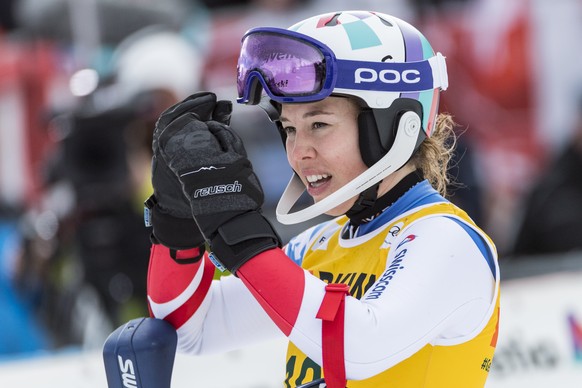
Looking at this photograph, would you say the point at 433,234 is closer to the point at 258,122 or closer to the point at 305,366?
the point at 305,366

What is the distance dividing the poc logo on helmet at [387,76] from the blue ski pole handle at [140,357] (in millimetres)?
900

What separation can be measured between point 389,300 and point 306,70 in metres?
0.64

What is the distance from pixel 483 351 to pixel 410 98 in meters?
0.69

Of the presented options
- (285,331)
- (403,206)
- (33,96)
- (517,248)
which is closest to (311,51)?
(403,206)

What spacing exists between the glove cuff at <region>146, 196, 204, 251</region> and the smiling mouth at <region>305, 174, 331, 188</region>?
33 cm

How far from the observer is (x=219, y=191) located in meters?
2.87

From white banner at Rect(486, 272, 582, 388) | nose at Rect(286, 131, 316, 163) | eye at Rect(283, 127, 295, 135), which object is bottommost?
white banner at Rect(486, 272, 582, 388)

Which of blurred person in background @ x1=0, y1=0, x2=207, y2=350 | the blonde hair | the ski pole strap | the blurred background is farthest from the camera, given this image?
blurred person in background @ x1=0, y1=0, x2=207, y2=350

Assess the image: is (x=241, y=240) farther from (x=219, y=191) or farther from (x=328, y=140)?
(x=328, y=140)

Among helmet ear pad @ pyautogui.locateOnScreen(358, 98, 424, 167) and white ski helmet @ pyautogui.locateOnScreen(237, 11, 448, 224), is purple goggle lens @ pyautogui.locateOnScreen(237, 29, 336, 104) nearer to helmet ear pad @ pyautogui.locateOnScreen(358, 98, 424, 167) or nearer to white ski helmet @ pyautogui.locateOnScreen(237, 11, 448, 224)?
white ski helmet @ pyautogui.locateOnScreen(237, 11, 448, 224)

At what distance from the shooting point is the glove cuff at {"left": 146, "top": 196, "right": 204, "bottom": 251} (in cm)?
314

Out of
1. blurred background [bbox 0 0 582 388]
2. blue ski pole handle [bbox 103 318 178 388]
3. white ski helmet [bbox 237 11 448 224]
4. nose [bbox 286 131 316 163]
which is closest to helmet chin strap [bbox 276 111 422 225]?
white ski helmet [bbox 237 11 448 224]

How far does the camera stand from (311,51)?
3.04 meters

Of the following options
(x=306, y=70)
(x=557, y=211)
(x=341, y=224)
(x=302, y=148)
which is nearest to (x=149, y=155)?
(x=557, y=211)
